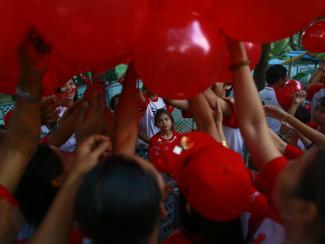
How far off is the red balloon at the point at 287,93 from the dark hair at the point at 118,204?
10.4ft

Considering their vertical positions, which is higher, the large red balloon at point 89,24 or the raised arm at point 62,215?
the large red balloon at point 89,24

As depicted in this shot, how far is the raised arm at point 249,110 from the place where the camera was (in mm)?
1382

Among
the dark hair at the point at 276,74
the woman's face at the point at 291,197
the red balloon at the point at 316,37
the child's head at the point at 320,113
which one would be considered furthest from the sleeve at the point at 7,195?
the dark hair at the point at 276,74

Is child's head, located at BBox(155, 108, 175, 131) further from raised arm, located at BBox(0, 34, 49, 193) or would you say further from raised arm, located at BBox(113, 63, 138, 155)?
raised arm, located at BBox(0, 34, 49, 193)

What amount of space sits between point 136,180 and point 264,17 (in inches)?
26.0

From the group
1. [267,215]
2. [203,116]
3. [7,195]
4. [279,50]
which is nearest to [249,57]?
[203,116]

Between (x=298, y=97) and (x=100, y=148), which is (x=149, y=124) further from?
(x=100, y=148)

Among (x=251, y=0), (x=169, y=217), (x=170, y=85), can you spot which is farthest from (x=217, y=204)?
(x=169, y=217)

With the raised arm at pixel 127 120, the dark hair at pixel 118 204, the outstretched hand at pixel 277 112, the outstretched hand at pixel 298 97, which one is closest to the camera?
the dark hair at pixel 118 204

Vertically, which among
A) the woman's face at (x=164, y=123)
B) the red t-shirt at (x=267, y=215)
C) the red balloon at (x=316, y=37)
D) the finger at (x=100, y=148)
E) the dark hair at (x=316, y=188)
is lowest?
the woman's face at (x=164, y=123)

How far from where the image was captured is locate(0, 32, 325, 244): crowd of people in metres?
0.99

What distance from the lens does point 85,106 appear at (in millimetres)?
1704

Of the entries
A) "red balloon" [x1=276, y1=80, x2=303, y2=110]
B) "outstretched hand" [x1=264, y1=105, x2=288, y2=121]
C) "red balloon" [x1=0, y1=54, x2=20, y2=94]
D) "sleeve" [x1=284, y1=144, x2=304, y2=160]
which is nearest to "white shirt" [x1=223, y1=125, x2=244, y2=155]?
"outstretched hand" [x1=264, y1=105, x2=288, y2=121]

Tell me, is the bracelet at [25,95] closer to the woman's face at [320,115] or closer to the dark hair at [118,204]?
the dark hair at [118,204]
